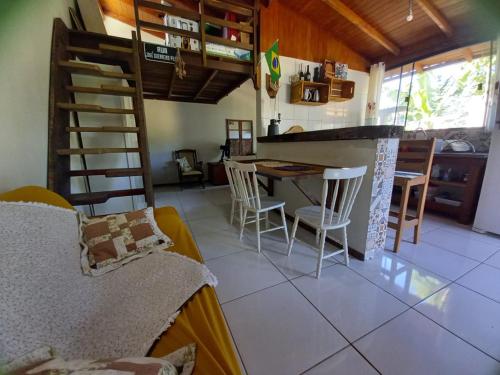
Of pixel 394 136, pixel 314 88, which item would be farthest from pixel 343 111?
pixel 394 136

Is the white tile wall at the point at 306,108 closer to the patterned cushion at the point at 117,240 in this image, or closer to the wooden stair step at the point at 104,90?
the wooden stair step at the point at 104,90

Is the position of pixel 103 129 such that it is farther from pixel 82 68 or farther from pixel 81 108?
pixel 82 68

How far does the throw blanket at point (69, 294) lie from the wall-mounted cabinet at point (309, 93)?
3.07 meters

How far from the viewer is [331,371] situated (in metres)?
0.89

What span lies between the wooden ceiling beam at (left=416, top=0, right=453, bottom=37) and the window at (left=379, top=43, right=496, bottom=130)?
1.62 ft

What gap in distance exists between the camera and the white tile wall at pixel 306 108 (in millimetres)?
3131

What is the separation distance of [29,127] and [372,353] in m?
2.31

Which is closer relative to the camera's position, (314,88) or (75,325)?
(75,325)

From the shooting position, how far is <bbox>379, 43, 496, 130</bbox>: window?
109 inches

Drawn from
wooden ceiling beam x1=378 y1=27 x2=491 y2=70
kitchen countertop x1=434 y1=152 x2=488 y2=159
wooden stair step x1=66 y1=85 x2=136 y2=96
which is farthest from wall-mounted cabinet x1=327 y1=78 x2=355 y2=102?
wooden stair step x1=66 y1=85 x2=136 y2=96

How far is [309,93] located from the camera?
3303mm

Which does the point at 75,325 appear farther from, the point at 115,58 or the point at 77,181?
the point at 115,58

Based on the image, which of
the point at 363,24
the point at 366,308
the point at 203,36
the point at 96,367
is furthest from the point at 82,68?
the point at 363,24

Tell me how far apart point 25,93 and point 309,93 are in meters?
3.28
